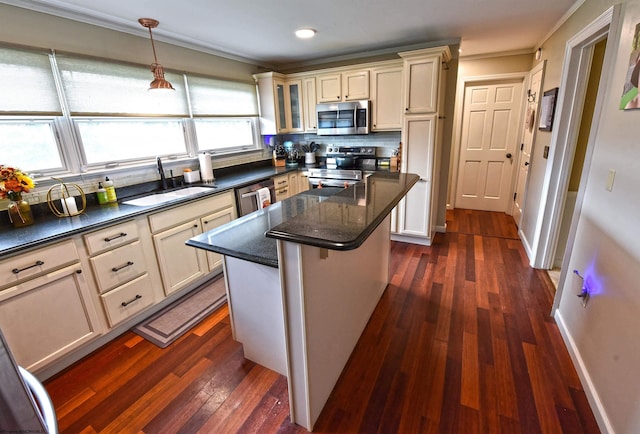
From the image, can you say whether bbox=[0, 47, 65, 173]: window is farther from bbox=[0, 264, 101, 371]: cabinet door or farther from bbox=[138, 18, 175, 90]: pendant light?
bbox=[0, 264, 101, 371]: cabinet door

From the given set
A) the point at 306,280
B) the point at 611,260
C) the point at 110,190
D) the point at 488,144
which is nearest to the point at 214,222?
the point at 110,190

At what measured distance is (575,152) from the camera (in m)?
2.56

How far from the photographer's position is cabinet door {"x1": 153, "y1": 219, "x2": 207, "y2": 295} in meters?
2.39

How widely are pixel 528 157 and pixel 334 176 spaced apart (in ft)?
8.11

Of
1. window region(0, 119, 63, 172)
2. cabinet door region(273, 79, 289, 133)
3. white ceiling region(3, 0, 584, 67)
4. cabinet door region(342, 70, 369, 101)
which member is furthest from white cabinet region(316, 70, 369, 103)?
window region(0, 119, 63, 172)

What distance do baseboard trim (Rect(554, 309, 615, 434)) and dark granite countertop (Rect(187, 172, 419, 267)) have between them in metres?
1.42

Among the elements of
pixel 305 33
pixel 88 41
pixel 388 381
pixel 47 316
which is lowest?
pixel 388 381

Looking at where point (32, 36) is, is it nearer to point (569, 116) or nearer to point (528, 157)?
point (569, 116)

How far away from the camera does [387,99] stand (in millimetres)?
3547

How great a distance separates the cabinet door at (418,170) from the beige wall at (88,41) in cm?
243

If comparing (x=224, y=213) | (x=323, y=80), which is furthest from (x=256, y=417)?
(x=323, y=80)

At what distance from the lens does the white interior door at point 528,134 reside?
Result: 11.1 ft

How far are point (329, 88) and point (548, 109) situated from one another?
241cm

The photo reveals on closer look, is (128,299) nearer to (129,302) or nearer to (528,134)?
(129,302)
